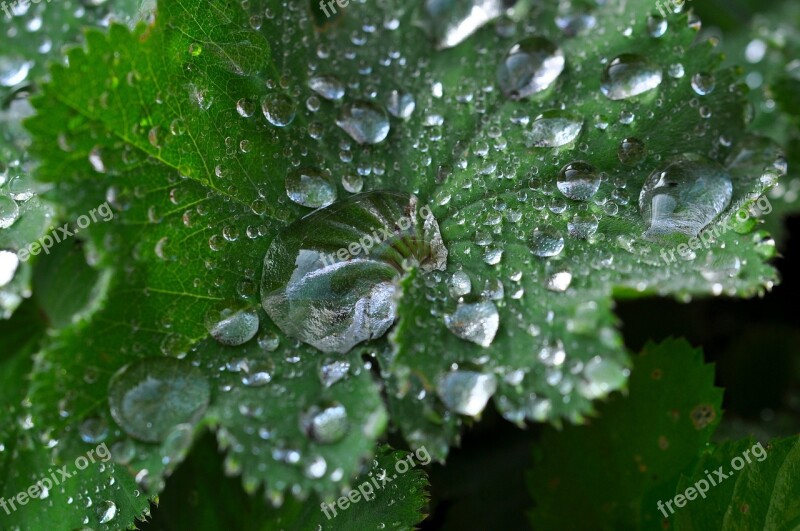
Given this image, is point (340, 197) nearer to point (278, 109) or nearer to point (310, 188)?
point (310, 188)

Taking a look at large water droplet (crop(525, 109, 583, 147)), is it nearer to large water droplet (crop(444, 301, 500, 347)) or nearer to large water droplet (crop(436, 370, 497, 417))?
large water droplet (crop(444, 301, 500, 347))

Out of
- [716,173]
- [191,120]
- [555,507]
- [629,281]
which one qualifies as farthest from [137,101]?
[555,507]

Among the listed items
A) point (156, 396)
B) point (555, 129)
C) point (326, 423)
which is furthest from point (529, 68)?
point (156, 396)

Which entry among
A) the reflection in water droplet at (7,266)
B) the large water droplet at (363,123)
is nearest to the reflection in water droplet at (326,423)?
the large water droplet at (363,123)

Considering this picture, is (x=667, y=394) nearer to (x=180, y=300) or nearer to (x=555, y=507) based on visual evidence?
(x=555, y=507)

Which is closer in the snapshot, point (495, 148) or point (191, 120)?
point (191, 120)

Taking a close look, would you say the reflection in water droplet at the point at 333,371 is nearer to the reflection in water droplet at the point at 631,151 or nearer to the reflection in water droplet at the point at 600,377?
the reflection in water droplet at the point at 600,377
